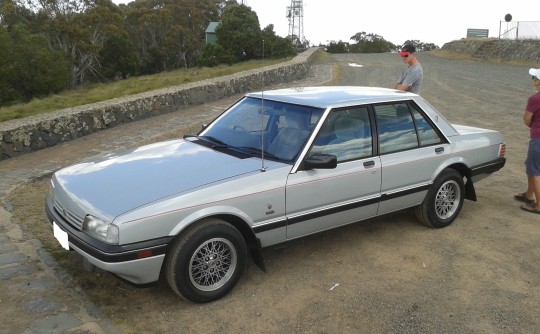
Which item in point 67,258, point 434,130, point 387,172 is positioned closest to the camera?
point 67,258

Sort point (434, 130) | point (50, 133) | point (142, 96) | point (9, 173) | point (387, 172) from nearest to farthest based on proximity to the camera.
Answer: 1. point (387, 172)
2. point (434, 130)
3. point (9, 173)
4. point (50, 133)
5. point (142, 96)

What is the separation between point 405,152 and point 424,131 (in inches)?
16.3

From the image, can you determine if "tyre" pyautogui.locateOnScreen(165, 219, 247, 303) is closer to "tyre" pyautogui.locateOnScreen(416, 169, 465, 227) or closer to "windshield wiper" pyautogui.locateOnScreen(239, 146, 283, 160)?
"windshield wiper" pyautogui.locateOnScreen(239, 146, 283, 160)

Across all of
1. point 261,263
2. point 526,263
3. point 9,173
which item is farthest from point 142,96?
point 526,263

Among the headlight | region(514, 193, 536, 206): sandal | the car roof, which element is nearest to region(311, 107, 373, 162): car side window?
the car roof

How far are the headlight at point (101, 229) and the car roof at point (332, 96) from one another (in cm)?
176

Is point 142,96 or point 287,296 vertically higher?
point 142,96

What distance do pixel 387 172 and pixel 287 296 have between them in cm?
152

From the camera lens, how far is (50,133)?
8172mm

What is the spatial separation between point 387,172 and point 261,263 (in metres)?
1.50

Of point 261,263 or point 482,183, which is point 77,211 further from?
point 482,183

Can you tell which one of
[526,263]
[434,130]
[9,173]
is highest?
[434,130]

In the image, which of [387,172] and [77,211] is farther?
[387,172]

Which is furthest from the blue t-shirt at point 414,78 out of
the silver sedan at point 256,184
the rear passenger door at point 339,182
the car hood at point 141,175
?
the car hood at point 141,175
